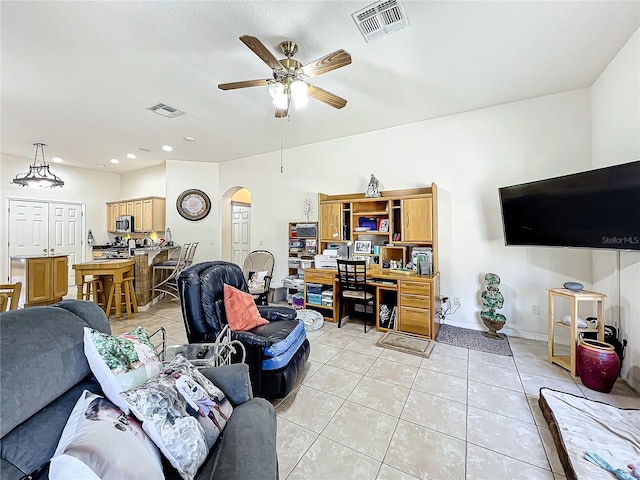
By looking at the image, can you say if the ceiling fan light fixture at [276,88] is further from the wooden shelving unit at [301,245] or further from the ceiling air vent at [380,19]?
the wooden shelving unit at [301,245]

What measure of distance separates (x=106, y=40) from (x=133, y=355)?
2.64 metres

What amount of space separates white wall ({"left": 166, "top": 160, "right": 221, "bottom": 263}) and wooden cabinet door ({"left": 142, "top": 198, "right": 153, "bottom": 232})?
0.58 m

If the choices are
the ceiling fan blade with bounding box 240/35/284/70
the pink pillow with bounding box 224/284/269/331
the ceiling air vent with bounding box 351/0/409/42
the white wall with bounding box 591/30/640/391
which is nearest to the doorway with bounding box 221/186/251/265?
the pink pillow with bounding box 224/284/269/331

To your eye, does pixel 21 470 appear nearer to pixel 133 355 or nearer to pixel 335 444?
pixel 133 355

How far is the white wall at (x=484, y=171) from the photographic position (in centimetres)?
314

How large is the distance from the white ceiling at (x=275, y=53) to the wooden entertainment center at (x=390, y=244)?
1.19m

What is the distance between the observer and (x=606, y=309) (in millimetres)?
2738

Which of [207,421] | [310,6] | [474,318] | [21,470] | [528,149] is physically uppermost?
[310,6]

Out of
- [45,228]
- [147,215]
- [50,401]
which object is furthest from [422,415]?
[45,228]

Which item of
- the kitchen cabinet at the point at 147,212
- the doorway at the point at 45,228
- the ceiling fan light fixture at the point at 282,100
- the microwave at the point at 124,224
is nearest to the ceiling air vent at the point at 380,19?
the ceiling fan light fixture at the point at 282,100

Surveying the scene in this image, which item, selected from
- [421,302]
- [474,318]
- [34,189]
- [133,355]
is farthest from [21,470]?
[34,189]

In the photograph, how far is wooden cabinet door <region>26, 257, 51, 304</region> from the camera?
391 cm

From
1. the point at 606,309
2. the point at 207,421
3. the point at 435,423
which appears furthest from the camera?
the point at 606,309

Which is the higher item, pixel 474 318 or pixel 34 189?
pixel 34 189
